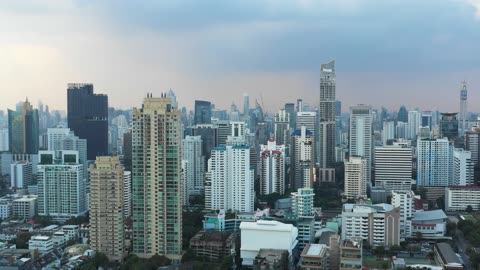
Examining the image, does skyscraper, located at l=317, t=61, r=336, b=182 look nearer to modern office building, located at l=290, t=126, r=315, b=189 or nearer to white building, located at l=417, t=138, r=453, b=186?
modern office building, located at l=290, t=126, r=315, b=189

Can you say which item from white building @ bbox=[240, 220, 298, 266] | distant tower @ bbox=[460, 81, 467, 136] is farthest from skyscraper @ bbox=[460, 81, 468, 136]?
white building @ bbox=[240, 220, 298, 266]

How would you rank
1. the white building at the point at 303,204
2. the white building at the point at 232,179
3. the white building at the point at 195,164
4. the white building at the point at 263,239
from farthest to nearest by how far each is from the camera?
the white building at the point at 195,164, the white building at the point at 232,179, the white building at the point at 303,204, the white building at the point at 263,239

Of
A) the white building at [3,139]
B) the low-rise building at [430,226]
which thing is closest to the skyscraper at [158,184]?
the low-rise building at [430,226]

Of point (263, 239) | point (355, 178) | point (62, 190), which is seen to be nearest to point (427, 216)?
point (355, 178)

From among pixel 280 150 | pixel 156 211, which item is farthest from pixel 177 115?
pixel 280 150

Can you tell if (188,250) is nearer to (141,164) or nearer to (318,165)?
(141,164)

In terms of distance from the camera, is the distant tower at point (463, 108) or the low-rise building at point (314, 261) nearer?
the low-rise building at point (314, 261)

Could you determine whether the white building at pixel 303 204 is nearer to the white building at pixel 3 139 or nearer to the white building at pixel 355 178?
the white building at pixel 355 178
